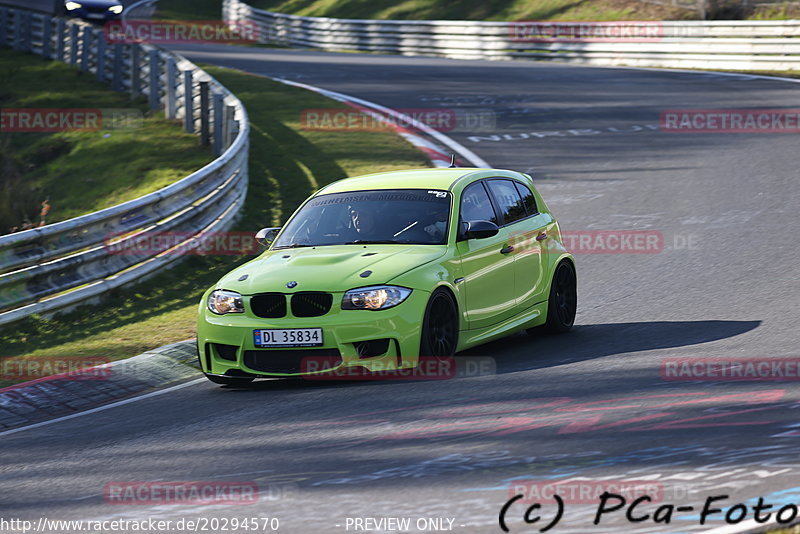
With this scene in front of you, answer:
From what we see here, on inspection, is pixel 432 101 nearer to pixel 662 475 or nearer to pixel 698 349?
pixel 698 349

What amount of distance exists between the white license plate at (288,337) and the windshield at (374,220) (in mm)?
1299

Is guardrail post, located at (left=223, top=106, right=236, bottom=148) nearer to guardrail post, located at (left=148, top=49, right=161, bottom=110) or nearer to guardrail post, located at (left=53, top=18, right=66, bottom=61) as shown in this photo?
guardrail post, located at (left=148, top=49, right=161, bottom=110)

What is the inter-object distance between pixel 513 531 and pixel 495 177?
5871mm

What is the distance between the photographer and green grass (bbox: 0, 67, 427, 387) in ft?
37.8

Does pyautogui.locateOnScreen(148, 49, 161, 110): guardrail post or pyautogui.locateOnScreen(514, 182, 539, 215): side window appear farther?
pyautogui.locateOnScreen(148, 49, 161, 110): guardrail post

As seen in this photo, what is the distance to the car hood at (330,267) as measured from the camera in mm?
9117

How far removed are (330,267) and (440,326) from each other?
905 millimetres

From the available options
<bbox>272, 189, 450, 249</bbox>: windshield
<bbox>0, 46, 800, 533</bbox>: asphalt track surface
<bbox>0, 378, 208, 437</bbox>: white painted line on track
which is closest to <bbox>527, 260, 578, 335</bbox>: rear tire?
<bbox>0, 46, 800, 533</bbox>: asphalt track surface

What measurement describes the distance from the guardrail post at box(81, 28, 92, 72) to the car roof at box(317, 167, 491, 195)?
855 inches

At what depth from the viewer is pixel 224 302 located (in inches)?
371

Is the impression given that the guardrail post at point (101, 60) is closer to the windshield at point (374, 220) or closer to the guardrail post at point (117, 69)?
the guardrail post at point (117, 69)

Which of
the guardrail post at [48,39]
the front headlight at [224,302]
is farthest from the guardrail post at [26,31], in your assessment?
the front headlight at [224,302]

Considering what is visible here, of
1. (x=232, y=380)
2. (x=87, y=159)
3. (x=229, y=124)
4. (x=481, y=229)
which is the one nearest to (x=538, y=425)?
(x=481, y=229)

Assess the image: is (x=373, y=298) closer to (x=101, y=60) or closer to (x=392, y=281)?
(x=392, y=281)
